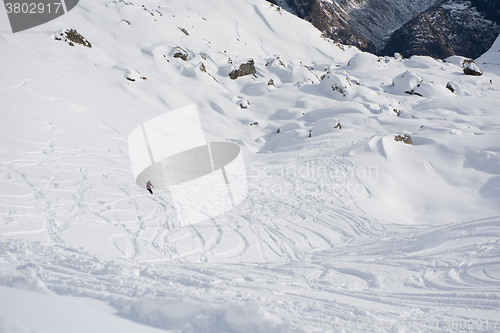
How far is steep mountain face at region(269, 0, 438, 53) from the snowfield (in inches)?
2087

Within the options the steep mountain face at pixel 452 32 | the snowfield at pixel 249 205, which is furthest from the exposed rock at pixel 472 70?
the steep mountain face at pixel 452 32

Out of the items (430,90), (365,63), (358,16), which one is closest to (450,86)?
(430,90)

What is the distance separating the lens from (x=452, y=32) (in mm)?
66938

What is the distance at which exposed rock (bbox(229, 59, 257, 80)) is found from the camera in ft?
94.6

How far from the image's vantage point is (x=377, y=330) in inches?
150

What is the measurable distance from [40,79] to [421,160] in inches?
779

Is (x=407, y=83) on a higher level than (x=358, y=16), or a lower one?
lower

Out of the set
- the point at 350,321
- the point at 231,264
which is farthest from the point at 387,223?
the point at 350,321

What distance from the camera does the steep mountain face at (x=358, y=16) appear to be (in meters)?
75.4

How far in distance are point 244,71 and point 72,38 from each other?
14.5m

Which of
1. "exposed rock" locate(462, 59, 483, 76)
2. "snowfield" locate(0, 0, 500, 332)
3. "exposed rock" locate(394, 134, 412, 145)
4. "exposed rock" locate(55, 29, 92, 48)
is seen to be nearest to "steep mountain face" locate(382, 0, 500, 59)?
"exposed rock" locate(462, 59, 483, 76)

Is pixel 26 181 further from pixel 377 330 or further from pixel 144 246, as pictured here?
pixel 377 330

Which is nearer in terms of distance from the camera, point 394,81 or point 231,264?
point 231,264

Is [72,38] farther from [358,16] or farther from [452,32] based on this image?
[358,16]
